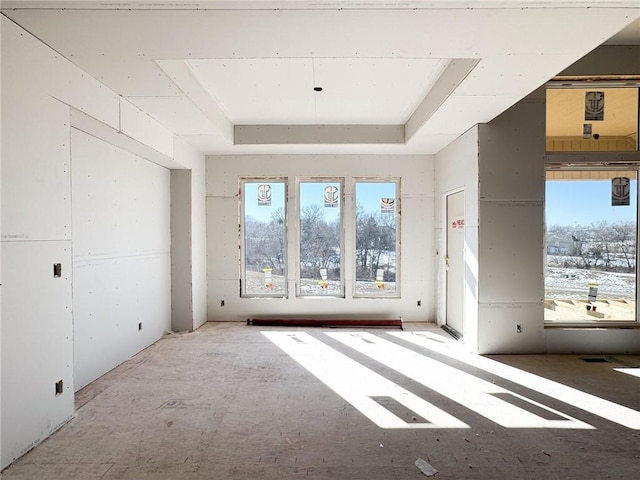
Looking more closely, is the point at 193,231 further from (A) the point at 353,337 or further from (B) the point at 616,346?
(B) the point at 616,346

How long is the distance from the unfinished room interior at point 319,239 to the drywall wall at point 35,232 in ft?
0.06

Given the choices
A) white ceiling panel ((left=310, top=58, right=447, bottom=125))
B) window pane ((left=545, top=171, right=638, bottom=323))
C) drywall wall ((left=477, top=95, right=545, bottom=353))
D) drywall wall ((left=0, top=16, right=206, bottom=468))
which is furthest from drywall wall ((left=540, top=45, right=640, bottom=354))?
drywall wall ((left=0, top=16, right=206, bottom=468))

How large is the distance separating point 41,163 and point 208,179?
3793 millimetres

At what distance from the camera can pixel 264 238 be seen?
6.57 m

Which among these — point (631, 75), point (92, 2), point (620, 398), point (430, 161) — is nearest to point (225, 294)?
point (430, 161)

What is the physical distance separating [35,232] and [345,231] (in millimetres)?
4540

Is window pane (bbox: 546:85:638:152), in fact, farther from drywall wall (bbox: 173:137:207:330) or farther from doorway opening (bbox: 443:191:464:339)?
drywall wall (bbox: 173:137:207:330)

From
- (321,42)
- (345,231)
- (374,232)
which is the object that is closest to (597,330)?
(374,232)

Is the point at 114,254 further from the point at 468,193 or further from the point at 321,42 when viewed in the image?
the point at 468,193

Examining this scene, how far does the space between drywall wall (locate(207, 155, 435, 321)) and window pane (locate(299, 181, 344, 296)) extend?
0.16 meters

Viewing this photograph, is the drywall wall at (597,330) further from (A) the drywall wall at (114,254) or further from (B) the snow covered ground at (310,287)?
(A) the drywall wall at (114,254)

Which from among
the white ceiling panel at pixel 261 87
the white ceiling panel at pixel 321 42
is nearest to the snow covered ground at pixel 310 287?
the white ceiling panel at pixel 261 87

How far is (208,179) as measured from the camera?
21.1 ft

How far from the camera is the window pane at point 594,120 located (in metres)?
4.59
